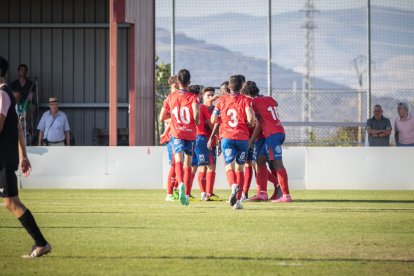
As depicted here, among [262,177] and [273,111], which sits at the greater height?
[273,111]

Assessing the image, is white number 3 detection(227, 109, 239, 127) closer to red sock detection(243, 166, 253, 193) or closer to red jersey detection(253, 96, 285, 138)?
red jersey detection(253, 96, 285, 138)

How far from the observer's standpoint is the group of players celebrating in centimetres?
1788

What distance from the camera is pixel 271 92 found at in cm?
2744

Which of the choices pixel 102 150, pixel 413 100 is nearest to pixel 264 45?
pixel 413 100

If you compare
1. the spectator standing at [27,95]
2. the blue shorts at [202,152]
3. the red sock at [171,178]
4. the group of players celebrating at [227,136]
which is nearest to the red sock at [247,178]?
the group of players celebrating at [227,136]

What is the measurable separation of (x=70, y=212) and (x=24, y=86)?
1303cm

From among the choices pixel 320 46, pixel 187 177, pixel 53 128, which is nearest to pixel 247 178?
pixel 187 177

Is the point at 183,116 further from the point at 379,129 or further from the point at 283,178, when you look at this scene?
the point at 379,129

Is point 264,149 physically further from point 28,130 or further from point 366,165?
point 28,130

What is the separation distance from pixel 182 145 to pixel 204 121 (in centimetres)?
172

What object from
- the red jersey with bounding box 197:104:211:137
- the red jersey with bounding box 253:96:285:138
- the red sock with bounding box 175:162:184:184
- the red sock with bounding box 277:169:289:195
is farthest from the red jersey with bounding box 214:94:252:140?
the red jersey with bounding box 197:104:211:137

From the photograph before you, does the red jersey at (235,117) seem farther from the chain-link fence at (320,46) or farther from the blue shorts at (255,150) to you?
the chain-link fence at (320,46)

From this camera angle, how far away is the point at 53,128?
26.3 m

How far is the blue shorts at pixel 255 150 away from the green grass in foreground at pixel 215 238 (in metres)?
1.26
